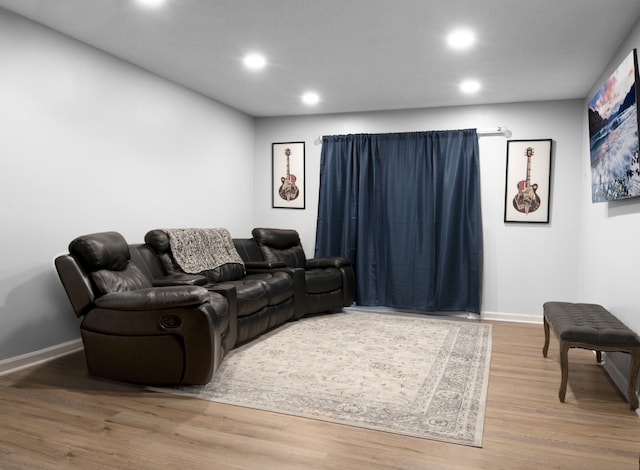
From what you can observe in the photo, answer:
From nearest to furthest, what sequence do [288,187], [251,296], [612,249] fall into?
1. [612,249]
2. [251,296]
3. [288,187]

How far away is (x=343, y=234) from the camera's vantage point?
616 cm

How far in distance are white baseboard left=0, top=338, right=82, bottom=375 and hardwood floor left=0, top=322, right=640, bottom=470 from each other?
5.3 inches

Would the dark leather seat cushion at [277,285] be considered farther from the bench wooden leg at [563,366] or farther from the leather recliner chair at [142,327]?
the bench wooden leg at [563,366]

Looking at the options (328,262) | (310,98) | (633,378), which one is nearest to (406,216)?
(328,262)

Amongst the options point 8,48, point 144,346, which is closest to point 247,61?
point 8,48

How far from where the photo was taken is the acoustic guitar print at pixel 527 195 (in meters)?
5.41

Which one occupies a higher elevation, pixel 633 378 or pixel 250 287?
pixel 250 287

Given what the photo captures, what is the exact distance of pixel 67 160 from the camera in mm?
3795

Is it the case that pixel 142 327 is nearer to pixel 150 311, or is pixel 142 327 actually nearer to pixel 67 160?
pixel 150 311

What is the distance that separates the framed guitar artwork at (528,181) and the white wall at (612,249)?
379 mm

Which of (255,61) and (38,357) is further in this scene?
(255,61)

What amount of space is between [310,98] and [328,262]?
1.94 meters

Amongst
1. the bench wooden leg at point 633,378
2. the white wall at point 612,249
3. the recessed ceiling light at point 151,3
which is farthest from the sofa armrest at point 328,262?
the recessed ceiling light at point 151,3

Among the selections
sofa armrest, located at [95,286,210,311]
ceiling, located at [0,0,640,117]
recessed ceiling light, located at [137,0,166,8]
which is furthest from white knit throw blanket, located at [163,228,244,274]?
recessed ceiling light, located at [137,0,166,8]
